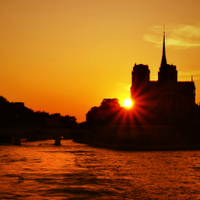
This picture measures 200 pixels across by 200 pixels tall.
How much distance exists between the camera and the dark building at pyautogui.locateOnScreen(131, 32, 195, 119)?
113m

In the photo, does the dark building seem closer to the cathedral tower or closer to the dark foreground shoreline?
the cathedral tower

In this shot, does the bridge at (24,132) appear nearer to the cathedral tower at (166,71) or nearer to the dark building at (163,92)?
the dark building at (163,92)

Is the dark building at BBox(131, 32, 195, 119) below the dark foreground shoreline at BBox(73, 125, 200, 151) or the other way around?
the other way around

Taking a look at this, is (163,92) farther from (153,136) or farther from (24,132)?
(24,132)

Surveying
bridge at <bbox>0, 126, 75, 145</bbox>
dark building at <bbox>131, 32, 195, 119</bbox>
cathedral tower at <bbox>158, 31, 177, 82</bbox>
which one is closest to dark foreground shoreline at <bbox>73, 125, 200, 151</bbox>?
bridge at <bbox>0, 126, 75, 145</bbox>

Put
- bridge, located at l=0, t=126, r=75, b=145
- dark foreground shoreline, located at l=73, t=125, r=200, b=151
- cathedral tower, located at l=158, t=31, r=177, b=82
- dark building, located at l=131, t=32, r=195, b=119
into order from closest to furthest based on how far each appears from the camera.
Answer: dark foreground shoreline, located at l=73, t=125, r=200, b=151, bridge, located at l=0, t=126, r=75, b=145, dark building, located at l=131, t=32, r=195, b=119, cathedral tower, located at l=158, t=31, r=177, b=82

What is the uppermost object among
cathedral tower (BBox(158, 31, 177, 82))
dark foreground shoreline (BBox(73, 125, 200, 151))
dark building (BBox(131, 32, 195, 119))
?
cathedral tower (BBox(158, 31, 177, 82))

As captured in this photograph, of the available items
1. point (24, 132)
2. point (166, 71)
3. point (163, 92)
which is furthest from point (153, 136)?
point (166, 71)

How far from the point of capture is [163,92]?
114875 millimetres

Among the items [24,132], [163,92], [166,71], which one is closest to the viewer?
[24,132]

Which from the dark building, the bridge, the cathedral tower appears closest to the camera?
the bridge

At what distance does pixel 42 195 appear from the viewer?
66.3 ft

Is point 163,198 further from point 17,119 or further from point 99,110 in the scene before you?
point 99,110

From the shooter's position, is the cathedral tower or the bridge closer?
the bridge
